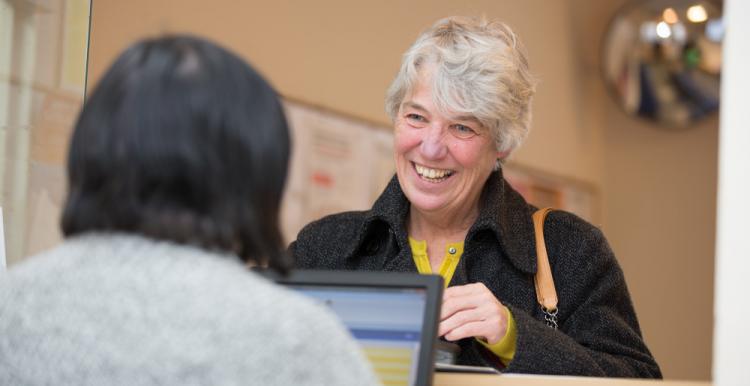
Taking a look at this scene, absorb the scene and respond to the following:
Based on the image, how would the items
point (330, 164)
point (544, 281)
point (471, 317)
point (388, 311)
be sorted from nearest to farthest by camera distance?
point (388, 311), point (471, 317), point (544, 281), point (330, 164)

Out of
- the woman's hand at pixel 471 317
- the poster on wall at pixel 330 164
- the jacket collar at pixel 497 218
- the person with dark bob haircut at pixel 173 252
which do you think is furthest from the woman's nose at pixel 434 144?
the poster on wall at pixel 330 164

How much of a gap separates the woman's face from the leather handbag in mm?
179

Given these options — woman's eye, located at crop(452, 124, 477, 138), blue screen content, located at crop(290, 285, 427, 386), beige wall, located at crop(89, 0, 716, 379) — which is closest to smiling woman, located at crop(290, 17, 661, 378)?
woman's eye, located at crop(452, 124, 477, 138)

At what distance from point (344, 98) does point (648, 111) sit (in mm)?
2049

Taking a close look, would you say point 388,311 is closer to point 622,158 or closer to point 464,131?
point 464,131

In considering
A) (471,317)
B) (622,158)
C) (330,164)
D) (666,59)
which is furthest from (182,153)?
(622,158)

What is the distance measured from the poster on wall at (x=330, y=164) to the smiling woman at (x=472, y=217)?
1.33 metres

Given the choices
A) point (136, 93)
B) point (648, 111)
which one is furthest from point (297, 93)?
point (136, 93)

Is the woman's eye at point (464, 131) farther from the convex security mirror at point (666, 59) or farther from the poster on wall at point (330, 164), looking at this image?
the convex security mirror at point (666, 59)

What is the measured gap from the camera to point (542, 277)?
85.0 inches

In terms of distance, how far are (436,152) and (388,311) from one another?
0.80 meters

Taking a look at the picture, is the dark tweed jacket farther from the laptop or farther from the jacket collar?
the laptop

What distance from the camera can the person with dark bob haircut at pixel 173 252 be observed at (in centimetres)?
103

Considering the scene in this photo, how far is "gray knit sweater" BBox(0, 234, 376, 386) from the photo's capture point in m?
1.02
